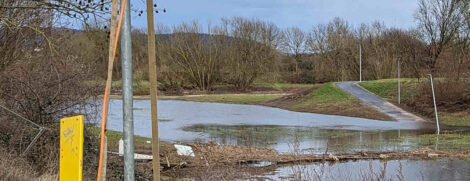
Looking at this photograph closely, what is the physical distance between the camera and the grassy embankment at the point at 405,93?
942 inches

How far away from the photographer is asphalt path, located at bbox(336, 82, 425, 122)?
26281 mm

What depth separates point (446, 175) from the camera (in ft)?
34.2

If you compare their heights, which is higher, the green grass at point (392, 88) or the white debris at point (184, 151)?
the green grass at point (392, 88)

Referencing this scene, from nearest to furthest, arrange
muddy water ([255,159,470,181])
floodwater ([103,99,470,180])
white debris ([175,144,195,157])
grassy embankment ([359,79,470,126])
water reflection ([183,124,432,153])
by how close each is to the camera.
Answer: muddy water ([255,159,470,181]) → floodwater ([103,99,470,180]) → white debris ([175,144,195,157]) → water reflection ([183,124,432,153]) → grassy embankment ([359,79,470,126])

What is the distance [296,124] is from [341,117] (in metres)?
5.35

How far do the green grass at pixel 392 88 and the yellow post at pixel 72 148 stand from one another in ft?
101

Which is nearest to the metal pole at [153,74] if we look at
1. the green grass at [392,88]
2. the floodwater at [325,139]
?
the floodwater at [325,139]

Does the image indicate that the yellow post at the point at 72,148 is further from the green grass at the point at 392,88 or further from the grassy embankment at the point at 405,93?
the green grass at the point at 392,88

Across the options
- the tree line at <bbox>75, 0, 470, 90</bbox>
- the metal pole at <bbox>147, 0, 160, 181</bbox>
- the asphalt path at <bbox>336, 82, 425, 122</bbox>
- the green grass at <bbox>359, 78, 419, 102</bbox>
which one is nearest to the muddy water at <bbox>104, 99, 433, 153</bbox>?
the asphalt path at <bbox>336, 82, 425, 122</bbox>

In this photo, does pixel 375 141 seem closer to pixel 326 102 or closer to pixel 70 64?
pixel 70 64

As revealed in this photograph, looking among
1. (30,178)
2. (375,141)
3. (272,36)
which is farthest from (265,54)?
(30,178)

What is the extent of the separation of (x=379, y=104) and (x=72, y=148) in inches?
1170

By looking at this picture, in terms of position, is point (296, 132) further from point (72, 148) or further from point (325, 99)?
point (72, 148)

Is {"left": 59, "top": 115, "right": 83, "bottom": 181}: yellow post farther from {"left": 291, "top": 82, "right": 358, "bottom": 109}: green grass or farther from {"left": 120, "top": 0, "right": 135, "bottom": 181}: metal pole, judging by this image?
{"left": 291, "top": 82, "right": 358, "bottom": 109}: green grass
